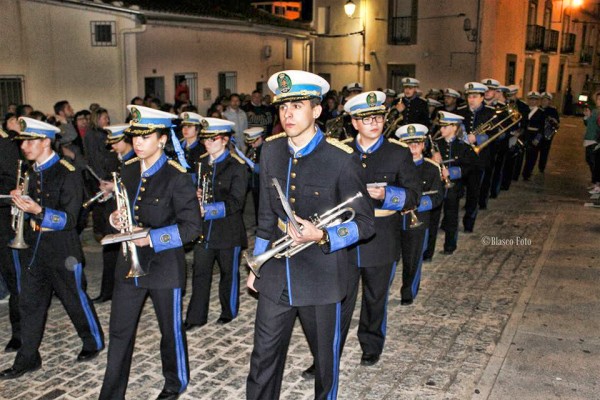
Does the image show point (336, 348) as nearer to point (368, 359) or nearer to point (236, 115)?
point (368, 359)

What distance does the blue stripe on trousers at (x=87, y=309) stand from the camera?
593 cm

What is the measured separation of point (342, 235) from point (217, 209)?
282 centimetres

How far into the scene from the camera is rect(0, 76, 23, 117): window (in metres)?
14.1

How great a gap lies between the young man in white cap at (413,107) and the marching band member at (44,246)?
9665 mm

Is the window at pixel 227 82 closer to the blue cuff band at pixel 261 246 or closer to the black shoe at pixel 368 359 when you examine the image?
the black shoe at pixel 368 359

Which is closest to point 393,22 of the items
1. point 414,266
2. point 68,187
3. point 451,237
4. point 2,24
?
point 2,24

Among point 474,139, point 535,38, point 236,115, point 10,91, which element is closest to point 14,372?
point 474,139

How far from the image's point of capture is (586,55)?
158 feet

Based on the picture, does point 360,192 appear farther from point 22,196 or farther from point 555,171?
point 555,171

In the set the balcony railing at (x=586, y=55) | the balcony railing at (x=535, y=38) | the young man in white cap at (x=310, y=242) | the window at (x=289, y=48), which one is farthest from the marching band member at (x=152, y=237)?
the balcony railing at (x=586, y=55)

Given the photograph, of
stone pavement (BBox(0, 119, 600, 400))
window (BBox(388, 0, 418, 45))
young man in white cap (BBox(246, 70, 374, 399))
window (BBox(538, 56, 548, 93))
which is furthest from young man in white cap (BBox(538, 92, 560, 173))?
window (BBox(538, 56, 548, 93))

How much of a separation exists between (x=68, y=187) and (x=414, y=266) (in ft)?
13.6

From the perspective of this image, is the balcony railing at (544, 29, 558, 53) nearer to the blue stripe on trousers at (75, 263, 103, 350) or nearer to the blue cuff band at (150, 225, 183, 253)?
the blue stripe on trousers at (75, 263, 103, 350)

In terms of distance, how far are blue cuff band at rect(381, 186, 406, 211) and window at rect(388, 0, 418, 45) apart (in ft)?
81.4
